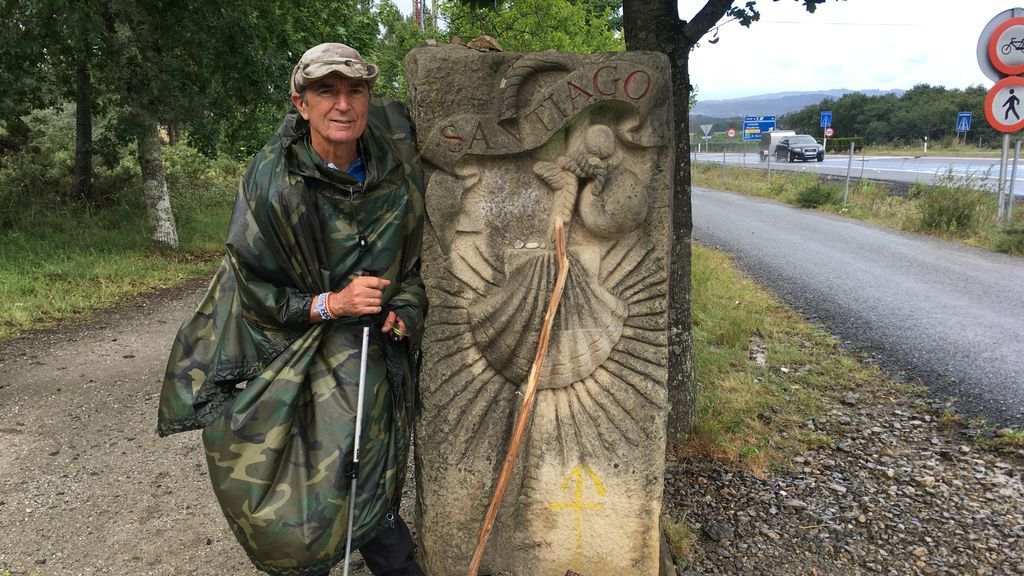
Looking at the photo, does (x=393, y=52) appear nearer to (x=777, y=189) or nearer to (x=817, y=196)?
(x=817, y=196)

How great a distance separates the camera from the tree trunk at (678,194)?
10.8 ft

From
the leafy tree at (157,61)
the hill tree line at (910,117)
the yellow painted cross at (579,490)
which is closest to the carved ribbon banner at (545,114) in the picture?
the yellow painted cross at (579,490)

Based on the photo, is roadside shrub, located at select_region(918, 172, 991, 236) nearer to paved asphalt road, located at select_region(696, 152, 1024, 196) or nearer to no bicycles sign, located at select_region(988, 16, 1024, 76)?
no bicycles sign, located at select_region(988, 16, 1024, 76)

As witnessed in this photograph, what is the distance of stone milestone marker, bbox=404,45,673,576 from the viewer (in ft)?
7.28

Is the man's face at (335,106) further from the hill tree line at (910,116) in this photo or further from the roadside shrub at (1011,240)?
the hill tree line at (910,116)

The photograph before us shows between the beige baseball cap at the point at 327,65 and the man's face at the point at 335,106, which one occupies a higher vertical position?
the beige baseball cap at the point at 327,65

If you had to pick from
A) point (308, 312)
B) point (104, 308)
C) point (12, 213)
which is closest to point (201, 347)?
point (308, 312)

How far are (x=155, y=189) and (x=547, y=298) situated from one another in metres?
6.91

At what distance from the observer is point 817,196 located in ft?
44.7

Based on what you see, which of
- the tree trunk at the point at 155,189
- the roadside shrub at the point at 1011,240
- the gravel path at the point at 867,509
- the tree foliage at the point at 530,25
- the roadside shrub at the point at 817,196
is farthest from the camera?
the roadside shrub at the point at 817,196

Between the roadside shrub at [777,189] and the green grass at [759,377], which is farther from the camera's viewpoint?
the roadside shrub at [777,189]

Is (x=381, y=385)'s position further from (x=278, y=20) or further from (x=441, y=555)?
(x=278, y=20)

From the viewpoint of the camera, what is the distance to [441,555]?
249 cm

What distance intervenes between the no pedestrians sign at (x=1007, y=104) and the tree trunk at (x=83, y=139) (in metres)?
10.5
